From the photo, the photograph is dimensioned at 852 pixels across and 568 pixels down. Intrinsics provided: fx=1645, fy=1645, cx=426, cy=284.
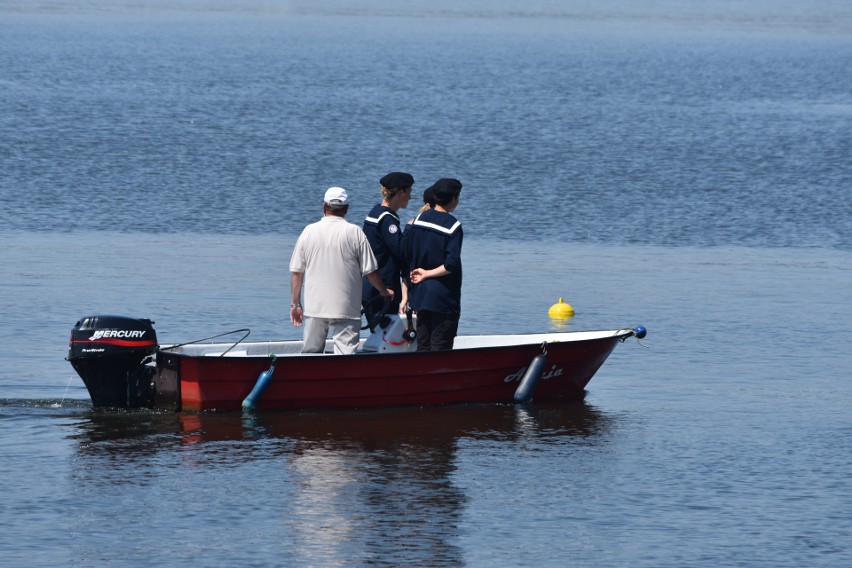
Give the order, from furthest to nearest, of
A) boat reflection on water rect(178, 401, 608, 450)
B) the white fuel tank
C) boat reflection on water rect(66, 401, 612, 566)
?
the white fuel tank
boat reflection on water rect(178, 401, 608, 450)
boat reflection on water rect(66, 401, 612, 566)

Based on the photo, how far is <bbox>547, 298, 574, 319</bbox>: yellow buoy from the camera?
1812 centimetres

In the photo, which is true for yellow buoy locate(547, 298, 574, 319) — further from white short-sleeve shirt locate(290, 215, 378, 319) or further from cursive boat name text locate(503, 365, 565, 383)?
white short-sleeve shirt locate(290, 215, 378, 319)

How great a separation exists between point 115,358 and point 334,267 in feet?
5.76

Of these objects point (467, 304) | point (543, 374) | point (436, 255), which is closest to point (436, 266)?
point (436, 255)

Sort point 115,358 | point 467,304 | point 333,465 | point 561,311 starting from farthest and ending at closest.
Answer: point 467,304
point 561,311
point 115,358
point 333,465

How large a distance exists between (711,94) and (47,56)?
86.6 feet

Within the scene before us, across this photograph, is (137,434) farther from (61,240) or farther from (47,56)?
(47,56)

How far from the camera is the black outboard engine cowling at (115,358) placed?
476 inches

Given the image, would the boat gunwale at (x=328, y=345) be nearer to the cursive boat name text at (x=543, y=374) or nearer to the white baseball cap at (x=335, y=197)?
the cursive boat name text at (x=543, y=374)

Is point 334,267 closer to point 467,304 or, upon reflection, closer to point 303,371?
point 303,371

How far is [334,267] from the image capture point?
12.3m

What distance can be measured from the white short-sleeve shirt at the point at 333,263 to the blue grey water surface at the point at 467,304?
0.92 metres

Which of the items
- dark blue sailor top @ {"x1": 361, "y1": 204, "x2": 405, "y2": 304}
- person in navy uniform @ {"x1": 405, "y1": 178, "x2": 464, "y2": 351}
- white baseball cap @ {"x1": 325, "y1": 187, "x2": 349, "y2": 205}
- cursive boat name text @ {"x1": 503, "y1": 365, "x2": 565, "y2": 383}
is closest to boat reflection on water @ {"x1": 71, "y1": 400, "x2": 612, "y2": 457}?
cursive boat name text @ {"x1": 503, "y1": 365, "x2": 565, "y2": 383}

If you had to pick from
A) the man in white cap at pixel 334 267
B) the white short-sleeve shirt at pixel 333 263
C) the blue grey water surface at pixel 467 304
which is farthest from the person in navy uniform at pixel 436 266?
the blue grey water surface at pixel 467 304
